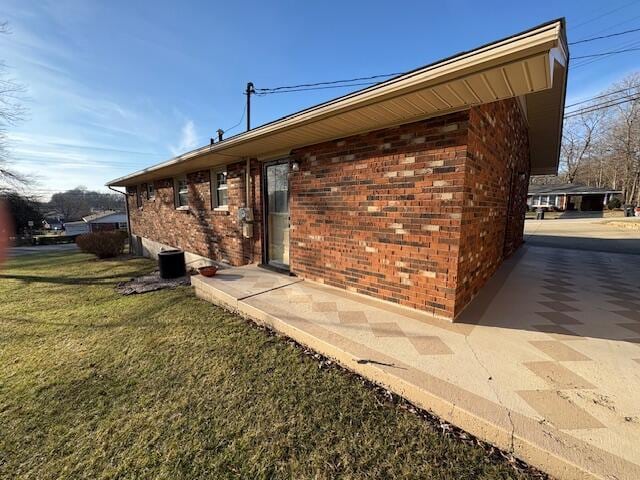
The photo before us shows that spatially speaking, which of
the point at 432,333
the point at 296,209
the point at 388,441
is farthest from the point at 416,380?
the point at 296,209

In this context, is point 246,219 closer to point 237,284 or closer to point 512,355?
point 237,284

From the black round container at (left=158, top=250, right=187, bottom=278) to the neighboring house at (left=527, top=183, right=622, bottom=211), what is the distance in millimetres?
35889

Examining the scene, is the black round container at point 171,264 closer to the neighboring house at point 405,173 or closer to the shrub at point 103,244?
the neighboring house at point 405,173

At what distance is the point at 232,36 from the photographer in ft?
21.3

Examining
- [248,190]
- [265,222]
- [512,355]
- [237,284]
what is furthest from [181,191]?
[512,355]

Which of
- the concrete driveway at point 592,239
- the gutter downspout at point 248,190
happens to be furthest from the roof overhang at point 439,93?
the concrete driveway at point 592,239

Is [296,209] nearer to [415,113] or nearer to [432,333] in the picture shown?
[415,113]

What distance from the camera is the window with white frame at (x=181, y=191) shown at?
328 inches

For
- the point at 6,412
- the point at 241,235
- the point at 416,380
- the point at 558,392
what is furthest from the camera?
the point at 241,235

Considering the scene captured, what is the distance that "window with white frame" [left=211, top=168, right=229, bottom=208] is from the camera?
22.2 ft

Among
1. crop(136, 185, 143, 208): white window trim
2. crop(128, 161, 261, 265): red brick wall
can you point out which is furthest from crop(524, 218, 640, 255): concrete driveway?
crop(136, 185, 143, 208): white window trim

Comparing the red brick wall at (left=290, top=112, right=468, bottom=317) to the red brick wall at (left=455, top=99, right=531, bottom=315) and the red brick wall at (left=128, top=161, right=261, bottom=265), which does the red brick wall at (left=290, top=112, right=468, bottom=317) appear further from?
the red brick wall at (left=128, top=161, right=261, bottom=265)

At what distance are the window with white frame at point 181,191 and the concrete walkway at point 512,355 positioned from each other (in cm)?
502

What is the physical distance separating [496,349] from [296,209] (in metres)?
3.44
